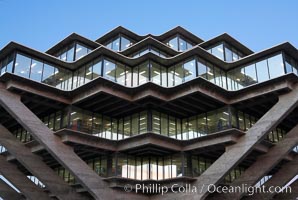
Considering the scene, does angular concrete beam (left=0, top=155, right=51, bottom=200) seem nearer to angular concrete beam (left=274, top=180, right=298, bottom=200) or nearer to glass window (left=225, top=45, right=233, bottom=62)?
glass window (left=225, top=45, right=233, bottom=62)

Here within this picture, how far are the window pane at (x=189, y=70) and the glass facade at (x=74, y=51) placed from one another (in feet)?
44.4

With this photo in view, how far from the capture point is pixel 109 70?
34312mm

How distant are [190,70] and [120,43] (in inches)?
590

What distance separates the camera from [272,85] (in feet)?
104

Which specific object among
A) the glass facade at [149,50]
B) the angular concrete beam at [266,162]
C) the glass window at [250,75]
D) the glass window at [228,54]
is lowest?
the angular concrete beam at [266,162]

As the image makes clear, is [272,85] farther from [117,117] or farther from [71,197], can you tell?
[71,197]

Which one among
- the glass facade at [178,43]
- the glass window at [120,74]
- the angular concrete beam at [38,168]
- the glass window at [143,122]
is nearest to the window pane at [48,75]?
the angular concrete beam at [38,168]

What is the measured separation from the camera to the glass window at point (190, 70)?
33.8 m

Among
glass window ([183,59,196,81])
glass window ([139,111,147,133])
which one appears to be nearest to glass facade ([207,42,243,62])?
glass window ([183,59,196,81])

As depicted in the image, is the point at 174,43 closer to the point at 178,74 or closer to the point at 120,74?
the point at 178,74

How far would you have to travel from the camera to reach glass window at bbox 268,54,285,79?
1261 inches

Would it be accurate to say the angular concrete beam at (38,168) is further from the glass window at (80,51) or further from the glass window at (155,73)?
the glass window at (155,73)

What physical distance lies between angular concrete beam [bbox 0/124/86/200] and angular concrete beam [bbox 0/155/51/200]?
121 inches

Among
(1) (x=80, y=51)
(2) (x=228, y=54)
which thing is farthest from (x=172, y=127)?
(1) (x=80, y=51)
